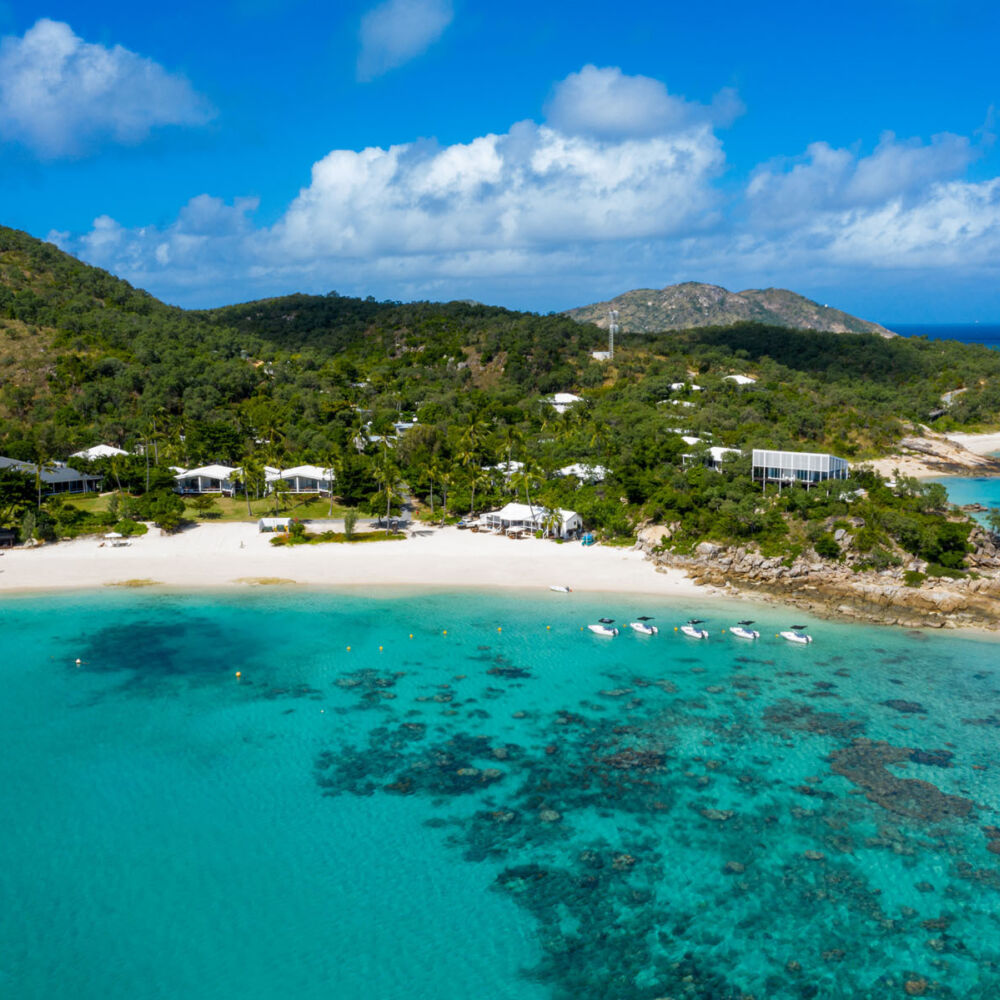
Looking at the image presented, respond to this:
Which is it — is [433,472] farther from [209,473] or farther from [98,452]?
[98,452]

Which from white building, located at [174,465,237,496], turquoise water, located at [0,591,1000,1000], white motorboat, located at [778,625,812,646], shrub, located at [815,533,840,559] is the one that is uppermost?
white building, located at [174,465,237,496]

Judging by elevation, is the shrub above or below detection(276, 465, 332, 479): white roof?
below

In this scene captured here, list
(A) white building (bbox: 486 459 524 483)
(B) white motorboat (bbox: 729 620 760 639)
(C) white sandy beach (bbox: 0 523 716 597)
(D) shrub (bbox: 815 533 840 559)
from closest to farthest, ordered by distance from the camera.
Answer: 1. (B) white motorboat (bbox: 729 620 760 639)
2. (D) shrub (bbox: 815 533 840 559)
3. (C) white sandy beach (bbox: 0 523 716 597)
4. (A) white building (bbox: 486 459 524 483)

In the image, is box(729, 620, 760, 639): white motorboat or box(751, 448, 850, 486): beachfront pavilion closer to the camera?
box(729, 620, 760, 639): white motorboat

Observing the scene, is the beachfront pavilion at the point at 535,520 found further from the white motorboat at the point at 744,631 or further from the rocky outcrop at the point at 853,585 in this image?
the white motorboat at the point at 744,631

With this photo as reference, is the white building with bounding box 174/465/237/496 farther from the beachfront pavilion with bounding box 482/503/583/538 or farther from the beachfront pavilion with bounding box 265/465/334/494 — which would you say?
the beachfront pavilion with bounding box 482/503/583/538

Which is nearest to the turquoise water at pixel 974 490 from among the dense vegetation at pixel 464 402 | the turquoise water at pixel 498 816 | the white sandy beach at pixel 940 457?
the white sandy beach at pixel 940 457

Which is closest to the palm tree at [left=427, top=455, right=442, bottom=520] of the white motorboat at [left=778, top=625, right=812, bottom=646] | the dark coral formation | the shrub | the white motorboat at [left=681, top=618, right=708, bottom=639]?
the white motorboat at [left=681, top=618, right=708, bottom=639]
